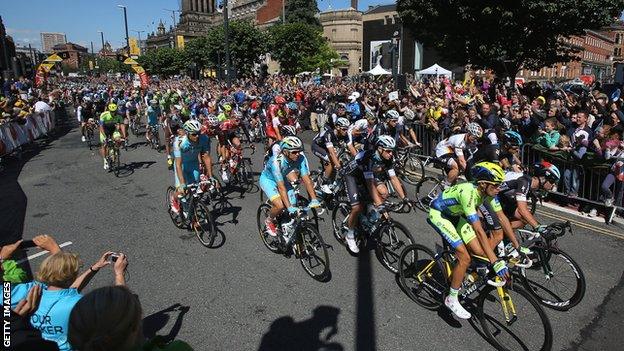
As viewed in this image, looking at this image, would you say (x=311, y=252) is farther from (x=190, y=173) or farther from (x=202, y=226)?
(x=190, y=173)

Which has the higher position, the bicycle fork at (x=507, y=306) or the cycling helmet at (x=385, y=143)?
the cycling helmet at (x=385, y=143)

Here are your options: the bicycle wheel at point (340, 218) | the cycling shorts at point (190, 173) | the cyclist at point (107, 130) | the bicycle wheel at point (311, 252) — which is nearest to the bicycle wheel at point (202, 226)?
the cycling shorts at point (190, 173)

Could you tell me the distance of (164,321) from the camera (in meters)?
4.94

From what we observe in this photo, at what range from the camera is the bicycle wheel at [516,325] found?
4.25 m

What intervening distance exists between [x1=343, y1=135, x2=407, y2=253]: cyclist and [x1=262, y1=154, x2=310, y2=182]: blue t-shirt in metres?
0.76

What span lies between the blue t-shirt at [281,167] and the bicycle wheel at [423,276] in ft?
6.92

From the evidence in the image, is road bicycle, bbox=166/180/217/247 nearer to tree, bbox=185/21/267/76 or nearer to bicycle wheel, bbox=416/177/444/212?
bicycle wheel, bbox=416/177/444/212

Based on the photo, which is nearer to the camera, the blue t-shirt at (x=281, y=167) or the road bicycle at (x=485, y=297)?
the road bicycle at (x=485, y=297)

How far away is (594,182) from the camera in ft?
27.8

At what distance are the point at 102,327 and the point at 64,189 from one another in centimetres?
1096

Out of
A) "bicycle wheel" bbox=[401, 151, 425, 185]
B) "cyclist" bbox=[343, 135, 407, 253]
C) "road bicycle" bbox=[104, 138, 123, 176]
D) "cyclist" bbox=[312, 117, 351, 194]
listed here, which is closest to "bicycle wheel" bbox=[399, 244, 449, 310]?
"cyclist" bbox=[343, 135, 407, 253]

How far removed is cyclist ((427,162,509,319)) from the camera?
4379 millimetres

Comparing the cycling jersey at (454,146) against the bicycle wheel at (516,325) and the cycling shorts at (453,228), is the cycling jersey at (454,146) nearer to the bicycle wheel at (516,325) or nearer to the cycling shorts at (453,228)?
the cycling shorts at (453,228)

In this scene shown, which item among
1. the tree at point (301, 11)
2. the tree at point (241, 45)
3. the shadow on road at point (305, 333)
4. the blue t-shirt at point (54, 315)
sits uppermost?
the tree at point (301, 11)
